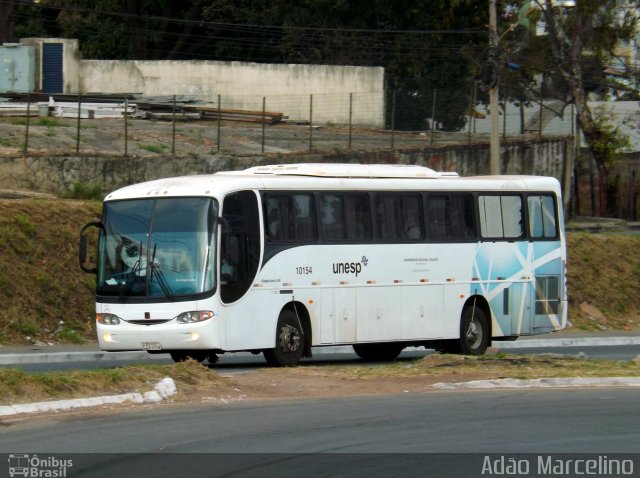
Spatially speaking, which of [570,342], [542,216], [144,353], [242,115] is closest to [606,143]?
[242,115]

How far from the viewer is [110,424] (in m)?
10.9

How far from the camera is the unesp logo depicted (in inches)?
732

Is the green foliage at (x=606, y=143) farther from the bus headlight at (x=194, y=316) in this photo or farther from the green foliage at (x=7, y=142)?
the bus headlight at (x=194, y=316)

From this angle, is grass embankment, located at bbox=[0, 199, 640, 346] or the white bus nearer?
the white bus

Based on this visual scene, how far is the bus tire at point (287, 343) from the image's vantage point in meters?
17.6

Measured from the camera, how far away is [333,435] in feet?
34.8

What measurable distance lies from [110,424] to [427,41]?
39059 millimetres

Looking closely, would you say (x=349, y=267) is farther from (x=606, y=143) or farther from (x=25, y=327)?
(x=606, y=143)

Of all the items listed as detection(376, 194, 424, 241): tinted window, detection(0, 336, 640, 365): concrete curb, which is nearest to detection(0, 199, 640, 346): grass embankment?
detection(0, 336, 640, 365): concrete curb

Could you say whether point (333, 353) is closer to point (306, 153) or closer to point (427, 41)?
point (306, 153)

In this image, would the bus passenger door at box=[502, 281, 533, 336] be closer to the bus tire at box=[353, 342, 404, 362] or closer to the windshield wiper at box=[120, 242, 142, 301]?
the bus tire at box=[353, 342, 404, 362]

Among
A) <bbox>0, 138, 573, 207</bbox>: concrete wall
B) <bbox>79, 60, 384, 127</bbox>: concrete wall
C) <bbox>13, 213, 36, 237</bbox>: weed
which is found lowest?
<bbox>13, 213, 36, 237</bbox>: weed

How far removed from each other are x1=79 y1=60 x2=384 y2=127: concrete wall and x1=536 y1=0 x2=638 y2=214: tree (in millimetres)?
7367

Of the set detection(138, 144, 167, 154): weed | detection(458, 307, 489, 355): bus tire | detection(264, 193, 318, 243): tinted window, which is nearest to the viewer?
detection(264, 193, 318, 243): tinted window
